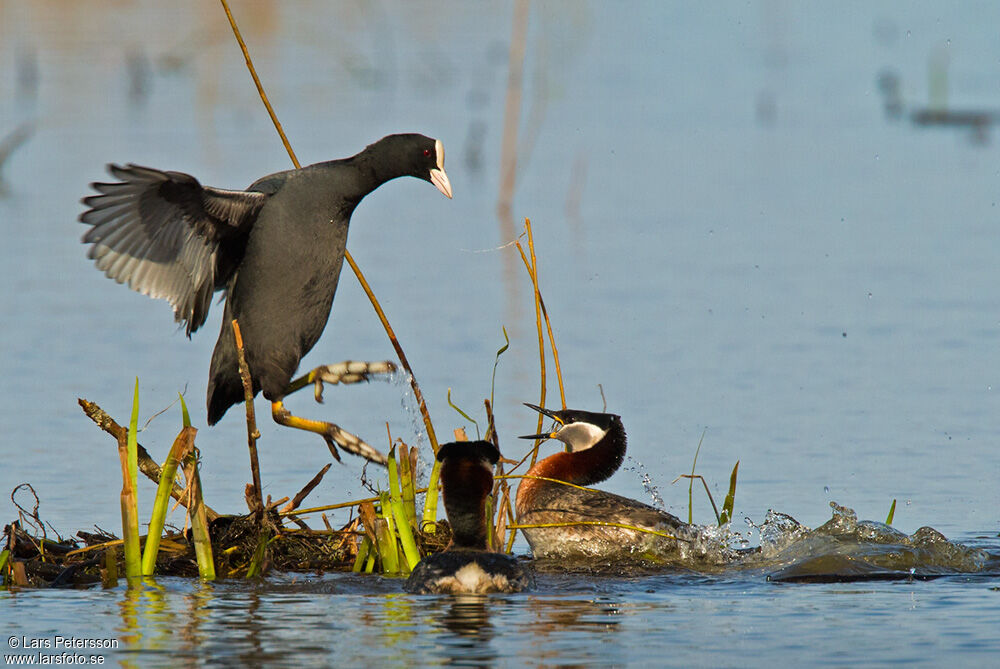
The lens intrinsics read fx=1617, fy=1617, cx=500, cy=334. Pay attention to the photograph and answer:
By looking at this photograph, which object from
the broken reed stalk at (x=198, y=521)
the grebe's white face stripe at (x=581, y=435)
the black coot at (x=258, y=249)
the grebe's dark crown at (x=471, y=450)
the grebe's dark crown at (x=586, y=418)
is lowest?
the broken reed stalk at (x=198, y=521)

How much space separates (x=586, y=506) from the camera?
724 cm

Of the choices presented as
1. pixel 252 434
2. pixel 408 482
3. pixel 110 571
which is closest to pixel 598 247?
pixel 408 482

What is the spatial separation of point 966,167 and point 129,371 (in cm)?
873

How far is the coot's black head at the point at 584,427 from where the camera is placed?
741 centimetres

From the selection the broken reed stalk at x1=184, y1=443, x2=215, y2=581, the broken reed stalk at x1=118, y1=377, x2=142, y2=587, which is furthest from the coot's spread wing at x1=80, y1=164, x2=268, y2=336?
the broken reed stalk at x1=184, y1=443, x2=215, y2=581

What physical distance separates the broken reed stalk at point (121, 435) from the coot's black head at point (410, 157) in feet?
5.43

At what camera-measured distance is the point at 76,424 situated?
29.4ft

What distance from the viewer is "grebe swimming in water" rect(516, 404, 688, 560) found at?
22.8ft

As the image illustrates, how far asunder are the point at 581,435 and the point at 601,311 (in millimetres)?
3696

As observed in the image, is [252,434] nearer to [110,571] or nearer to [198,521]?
[198,521]

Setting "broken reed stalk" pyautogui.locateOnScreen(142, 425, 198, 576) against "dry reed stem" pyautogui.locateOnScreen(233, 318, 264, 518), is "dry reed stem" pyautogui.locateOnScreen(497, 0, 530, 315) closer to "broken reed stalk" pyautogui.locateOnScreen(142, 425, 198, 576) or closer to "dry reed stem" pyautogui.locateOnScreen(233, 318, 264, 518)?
"dry reed stem" pyautogui.locateOnScreen(233, 318, 264, 518)

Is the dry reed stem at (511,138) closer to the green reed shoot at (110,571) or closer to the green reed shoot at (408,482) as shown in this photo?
the green reed shoot at (408,482)

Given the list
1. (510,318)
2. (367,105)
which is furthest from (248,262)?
(367,105)

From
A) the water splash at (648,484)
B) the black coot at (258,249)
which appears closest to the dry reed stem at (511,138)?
the water splash at (648,484)
